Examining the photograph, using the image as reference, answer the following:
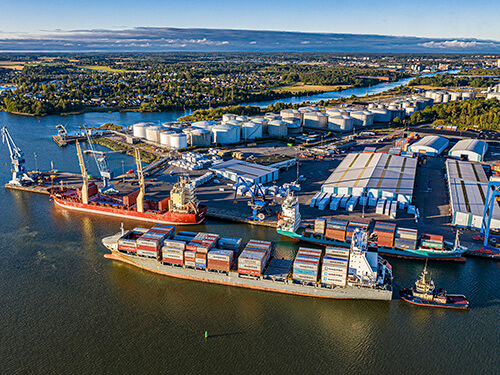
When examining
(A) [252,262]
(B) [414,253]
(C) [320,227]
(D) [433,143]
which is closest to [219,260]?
(A) [252,262]

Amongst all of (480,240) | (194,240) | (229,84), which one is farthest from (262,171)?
(229,84)

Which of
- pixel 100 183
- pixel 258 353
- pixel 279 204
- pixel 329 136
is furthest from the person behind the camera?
pixel 329 136

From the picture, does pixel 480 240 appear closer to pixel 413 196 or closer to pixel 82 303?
pixel 413 196

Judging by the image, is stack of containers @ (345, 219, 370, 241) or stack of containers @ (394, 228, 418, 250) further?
stack of containers @ (345, 219, 370, 241)

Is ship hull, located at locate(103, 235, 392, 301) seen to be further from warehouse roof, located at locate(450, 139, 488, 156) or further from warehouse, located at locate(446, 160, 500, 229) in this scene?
warehouse roof, located at locate(450, 139, 488, 156)

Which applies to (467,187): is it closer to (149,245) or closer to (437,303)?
(437,303)

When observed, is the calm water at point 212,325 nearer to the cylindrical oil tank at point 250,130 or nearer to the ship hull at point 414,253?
the ship hull at point 414,253

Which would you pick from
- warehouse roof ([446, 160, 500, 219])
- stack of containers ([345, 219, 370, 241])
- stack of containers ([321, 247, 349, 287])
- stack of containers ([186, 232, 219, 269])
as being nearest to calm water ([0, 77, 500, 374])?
stack of containers ([321, 247, 349, 287])

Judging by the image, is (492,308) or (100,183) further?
(100,183)
